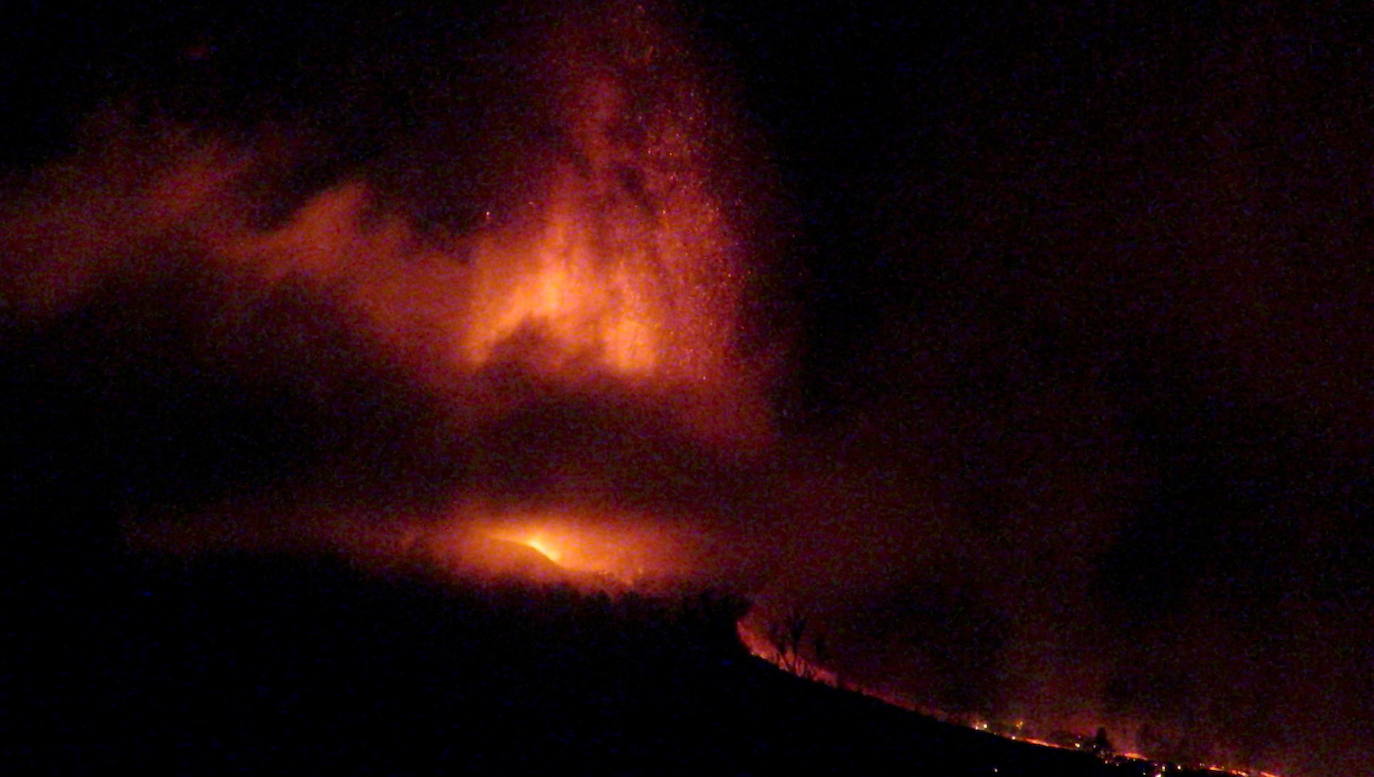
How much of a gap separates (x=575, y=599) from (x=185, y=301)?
16.8 ft

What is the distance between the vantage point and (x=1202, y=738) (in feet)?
43.9

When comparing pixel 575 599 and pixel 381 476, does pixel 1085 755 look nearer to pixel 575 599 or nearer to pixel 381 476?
pixel 575 599

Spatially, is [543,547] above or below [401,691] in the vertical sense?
above

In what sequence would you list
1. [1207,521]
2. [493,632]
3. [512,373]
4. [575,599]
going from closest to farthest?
[493,632] < [575,599] < [512,373] < [1207,521]

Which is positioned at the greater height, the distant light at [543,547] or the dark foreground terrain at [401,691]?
the distant light at [543,547]

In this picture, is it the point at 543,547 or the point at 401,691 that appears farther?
the point at 543,547

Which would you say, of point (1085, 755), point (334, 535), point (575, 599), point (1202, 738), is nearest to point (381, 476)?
point (334, 535)

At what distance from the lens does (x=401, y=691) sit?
7.31 m

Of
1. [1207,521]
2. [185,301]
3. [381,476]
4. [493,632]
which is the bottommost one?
[493,632]

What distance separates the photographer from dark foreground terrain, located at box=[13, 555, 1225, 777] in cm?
646

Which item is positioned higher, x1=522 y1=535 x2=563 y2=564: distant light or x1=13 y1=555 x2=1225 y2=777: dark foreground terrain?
x1=522 y1=535 x2=563 y2=564: distant light

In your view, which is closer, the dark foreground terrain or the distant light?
the dark foreground terrain

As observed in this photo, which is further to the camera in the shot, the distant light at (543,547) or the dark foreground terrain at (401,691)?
the distant light at (543,547)

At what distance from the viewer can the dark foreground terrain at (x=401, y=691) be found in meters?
6.46
